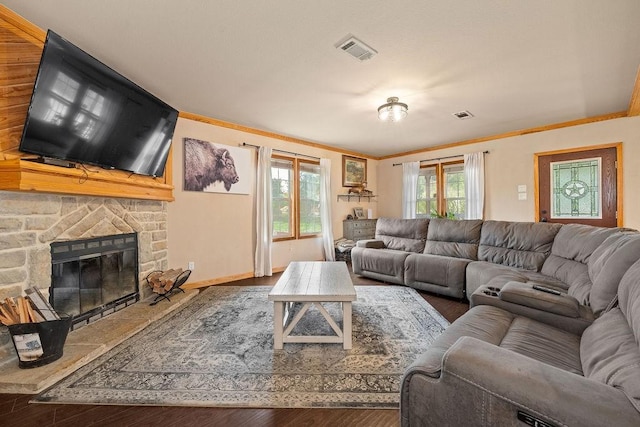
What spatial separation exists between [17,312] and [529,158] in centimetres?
629

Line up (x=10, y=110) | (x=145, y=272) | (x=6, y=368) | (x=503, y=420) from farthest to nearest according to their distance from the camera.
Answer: (x=145, y=272) < (x=10, y=110) < (x=6, y=368) < (x=503, y=420)

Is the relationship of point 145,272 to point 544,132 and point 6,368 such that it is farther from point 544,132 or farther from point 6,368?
point 544,132

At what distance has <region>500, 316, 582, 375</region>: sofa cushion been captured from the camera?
4.12 ft

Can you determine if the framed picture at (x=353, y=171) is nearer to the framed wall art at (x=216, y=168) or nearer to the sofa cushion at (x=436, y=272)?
the framed wall art at (x=216, y=168)

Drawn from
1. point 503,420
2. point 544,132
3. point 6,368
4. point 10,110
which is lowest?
point 6,368

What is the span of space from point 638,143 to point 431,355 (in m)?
4.67

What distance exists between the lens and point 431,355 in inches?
46.6

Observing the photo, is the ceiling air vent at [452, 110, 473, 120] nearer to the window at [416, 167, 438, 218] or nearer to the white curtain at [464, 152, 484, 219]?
the white curtain at [464, 152, 484, 219]

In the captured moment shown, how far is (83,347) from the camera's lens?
6.59ft

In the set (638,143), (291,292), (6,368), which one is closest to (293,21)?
(291,292)

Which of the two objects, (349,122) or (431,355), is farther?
(349,122)

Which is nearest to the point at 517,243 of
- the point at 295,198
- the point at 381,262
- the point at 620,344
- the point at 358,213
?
the point at 381,262

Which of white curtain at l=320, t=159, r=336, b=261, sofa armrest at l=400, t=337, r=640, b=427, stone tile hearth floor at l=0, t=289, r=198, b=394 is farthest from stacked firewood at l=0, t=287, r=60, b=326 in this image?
white curtain at l=320, t=159, r=336, b=261

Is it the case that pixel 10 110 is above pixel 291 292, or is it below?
above
